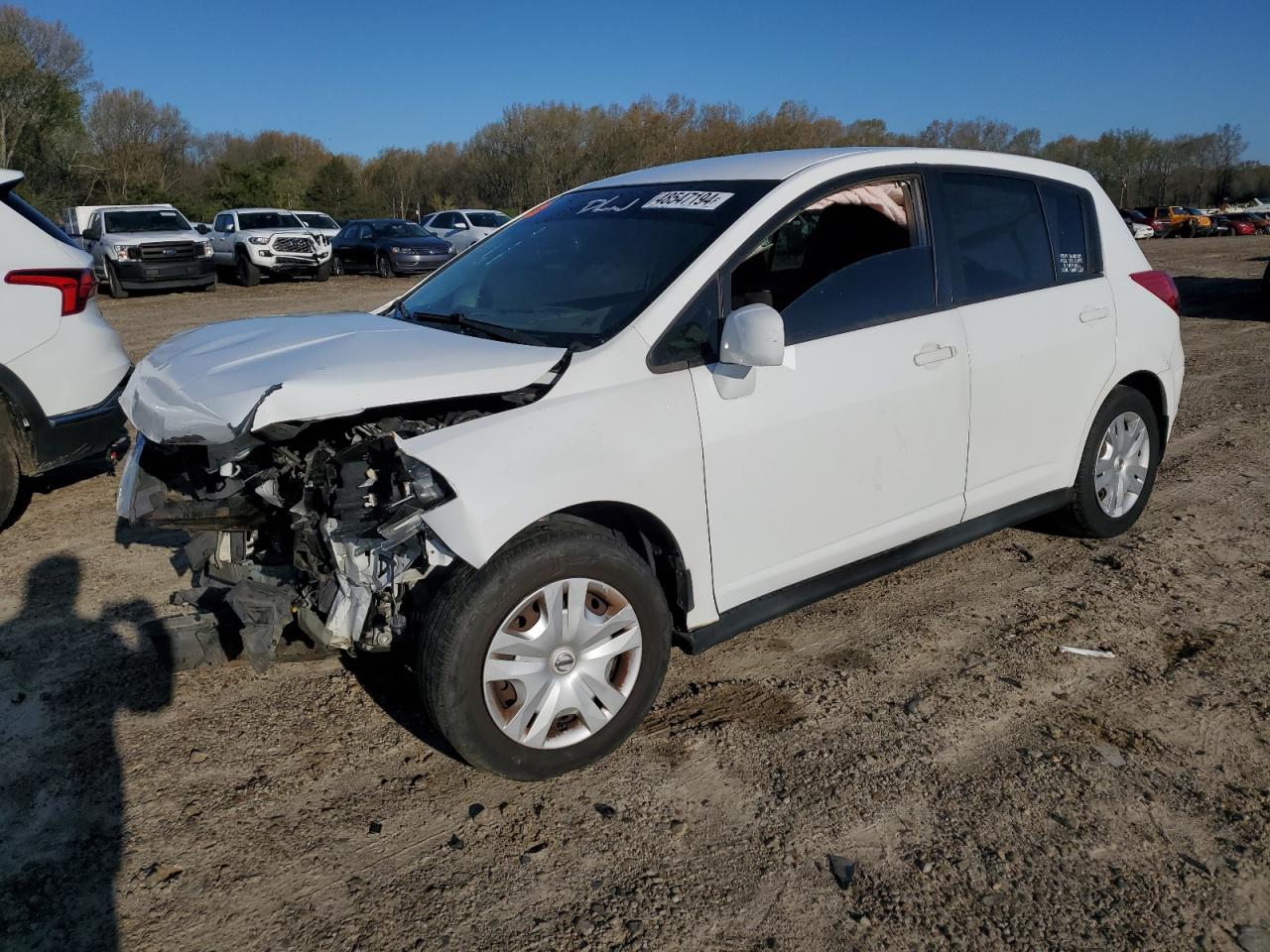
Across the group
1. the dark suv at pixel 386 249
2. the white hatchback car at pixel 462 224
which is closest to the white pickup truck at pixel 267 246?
the dark suv at pixel 386 249

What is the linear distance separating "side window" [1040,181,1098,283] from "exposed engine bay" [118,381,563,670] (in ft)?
8.78

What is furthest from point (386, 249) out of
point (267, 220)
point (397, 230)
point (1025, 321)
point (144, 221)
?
point (1025, 321)

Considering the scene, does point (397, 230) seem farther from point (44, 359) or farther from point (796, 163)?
point (796, 163)

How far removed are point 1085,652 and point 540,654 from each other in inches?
90.6

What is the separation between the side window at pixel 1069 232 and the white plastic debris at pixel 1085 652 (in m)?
1.65

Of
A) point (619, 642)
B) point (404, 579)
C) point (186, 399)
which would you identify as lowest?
point (619, 642)

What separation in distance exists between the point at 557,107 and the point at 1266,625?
57.4 meters

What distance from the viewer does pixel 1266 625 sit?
3924 millimetres

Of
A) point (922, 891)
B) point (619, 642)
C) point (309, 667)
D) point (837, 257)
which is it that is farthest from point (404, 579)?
point (837, 257)

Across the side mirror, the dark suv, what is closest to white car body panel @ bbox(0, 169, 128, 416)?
the side mirror

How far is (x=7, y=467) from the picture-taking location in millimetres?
4938

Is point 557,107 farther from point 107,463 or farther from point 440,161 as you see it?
point 107,463

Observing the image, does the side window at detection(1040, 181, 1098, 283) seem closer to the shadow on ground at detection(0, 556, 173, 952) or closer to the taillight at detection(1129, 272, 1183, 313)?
the taillight at detection(1129, 272, 1183, 313)

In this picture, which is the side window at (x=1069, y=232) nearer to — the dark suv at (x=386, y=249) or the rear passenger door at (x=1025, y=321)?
the rear passenger door at (x=1025, y=321)
